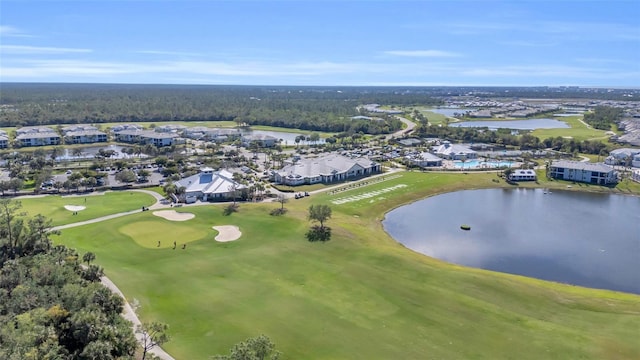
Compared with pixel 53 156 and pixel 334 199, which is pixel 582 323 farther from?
pixel 53 156

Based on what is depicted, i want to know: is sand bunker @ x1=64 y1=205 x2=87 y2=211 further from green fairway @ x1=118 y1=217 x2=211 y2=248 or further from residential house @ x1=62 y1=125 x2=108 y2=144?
residential house @ x1=62 y1=125 x2=108 y2=144

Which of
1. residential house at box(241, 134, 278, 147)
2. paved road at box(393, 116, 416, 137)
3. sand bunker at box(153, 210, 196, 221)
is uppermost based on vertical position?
paved road at box(393, 116, 416, 137)

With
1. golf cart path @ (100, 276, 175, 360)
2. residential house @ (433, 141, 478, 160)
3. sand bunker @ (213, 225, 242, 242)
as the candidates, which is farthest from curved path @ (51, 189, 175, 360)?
residential house @ (433, 141, 478, 160)

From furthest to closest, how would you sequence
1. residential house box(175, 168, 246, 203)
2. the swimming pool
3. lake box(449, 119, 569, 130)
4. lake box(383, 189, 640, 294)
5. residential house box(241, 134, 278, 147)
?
lake box(449, 119, 569, 130)
residential house box(241, 134, 278, 147)
the swimming pool
residential house box(175, 168, 246, 203)
lake box(383, 189, 640, 294)

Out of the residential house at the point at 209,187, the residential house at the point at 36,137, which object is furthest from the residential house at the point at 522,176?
the residential house at the point at 36,137

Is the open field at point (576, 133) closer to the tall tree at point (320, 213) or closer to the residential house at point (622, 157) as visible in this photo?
the residential house at point (622, 157)

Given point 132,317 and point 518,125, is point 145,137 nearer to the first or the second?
A: point 132,317

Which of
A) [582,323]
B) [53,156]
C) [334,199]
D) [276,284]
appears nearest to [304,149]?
[334,199]
